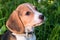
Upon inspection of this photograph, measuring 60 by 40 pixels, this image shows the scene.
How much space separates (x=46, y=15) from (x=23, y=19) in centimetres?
112

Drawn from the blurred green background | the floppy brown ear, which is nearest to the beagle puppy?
the floppy brown ear

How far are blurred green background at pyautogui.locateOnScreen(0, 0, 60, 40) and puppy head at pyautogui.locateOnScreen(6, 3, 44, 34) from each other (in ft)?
2.10

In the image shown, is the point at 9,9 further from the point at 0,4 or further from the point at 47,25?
the point at 47,25

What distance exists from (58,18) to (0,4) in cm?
97

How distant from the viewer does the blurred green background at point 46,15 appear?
3294mm

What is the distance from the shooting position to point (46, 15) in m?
3.59

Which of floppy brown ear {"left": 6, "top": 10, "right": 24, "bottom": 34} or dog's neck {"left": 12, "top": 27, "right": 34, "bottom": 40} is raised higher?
floppy brown ear {"left": 6, "top": 10, "right": 24, "bottom": 34}

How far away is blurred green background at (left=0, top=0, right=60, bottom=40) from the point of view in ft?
10.8

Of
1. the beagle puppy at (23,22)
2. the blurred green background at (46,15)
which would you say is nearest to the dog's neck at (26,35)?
the beagle puppy at (23,22)

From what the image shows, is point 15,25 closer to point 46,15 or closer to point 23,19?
point 23,19

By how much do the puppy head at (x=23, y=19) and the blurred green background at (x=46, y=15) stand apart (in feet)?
2.10

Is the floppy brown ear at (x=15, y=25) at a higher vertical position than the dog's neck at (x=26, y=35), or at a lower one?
higher

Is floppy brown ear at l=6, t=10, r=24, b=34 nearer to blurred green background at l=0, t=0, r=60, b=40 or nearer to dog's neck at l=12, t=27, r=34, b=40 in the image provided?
dog's neck at l=12, t=27, r=34, b=40

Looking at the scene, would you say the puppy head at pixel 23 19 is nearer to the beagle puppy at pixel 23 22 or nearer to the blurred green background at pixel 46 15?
the beagle puppy at pixel 23 22
